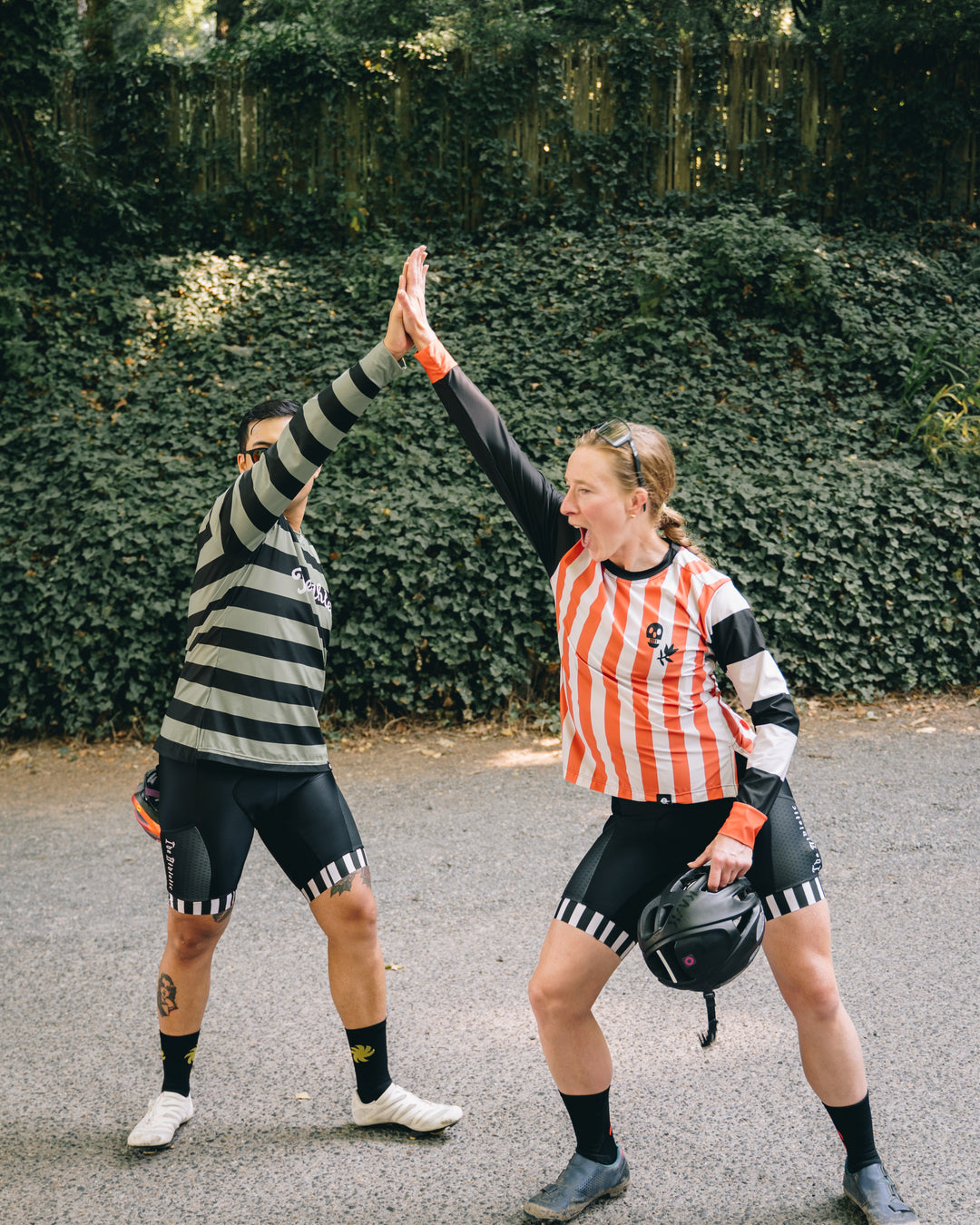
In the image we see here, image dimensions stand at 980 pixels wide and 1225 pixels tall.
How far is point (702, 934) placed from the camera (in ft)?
6.86

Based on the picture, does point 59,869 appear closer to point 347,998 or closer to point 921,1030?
point 347,998

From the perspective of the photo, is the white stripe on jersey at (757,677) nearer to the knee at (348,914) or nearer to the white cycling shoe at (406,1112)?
the knee at (348,914)

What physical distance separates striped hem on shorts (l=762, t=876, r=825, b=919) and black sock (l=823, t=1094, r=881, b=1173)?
0.53 meters

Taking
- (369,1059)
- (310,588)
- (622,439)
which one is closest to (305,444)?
(310,588)

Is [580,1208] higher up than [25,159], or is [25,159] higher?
[25,159]

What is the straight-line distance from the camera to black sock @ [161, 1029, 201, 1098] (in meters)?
2.84

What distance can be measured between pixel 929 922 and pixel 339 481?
16.2 ft

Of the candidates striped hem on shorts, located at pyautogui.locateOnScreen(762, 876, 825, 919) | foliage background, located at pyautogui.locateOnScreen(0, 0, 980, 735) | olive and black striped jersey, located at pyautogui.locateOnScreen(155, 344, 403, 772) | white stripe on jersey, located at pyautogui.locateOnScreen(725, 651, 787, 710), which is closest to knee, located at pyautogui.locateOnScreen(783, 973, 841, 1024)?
striped hem on shorts, located at pyautogui.locateOnScreen(762, 876, 825, 919)

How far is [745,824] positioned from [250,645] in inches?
54.7

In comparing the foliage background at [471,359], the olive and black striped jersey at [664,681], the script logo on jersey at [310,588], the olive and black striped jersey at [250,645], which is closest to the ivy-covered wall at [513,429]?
the foliage background at [471,359]

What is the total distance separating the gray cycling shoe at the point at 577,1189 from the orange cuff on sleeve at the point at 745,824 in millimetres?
980

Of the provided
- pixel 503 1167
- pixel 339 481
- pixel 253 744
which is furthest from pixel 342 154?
pixel 503 1167

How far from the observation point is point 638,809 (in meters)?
2.42

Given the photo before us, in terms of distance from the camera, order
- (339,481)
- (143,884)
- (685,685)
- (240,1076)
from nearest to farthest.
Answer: (685,685) → (240,1076) → (143,884) → (339,481)
